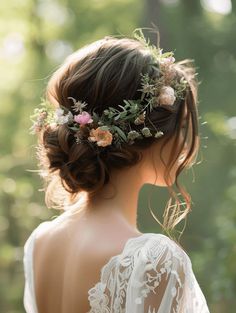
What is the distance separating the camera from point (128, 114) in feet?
6.73

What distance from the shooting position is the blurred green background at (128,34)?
6658 mm

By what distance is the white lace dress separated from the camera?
1910 mm

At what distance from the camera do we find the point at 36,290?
84.2 inches

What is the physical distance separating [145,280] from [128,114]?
471 millimetres

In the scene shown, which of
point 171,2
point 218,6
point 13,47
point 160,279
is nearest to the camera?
point 160,279

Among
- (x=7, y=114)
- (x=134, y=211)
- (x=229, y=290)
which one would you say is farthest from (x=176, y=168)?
(x=7, y=114)

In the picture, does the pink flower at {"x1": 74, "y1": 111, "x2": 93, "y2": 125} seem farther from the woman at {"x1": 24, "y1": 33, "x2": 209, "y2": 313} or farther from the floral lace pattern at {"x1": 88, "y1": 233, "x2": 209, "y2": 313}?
the floral lace pattern at {"x1": 88, "y1": 233, "x2": 209, "y2": 313}

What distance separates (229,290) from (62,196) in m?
2.61

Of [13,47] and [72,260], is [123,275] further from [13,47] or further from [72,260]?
[13,47]

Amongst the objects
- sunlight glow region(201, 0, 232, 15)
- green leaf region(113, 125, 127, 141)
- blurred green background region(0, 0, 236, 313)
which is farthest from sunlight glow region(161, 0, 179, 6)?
green leaf region(113, 125, 127, 141)

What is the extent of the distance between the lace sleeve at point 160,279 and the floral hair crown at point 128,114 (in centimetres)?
32

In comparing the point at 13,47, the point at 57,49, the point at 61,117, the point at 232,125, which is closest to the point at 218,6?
the point at 57,49

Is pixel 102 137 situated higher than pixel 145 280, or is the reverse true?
pixel 102 137

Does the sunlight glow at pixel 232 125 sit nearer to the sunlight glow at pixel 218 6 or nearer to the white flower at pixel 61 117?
the white flower at pixel 61 117
